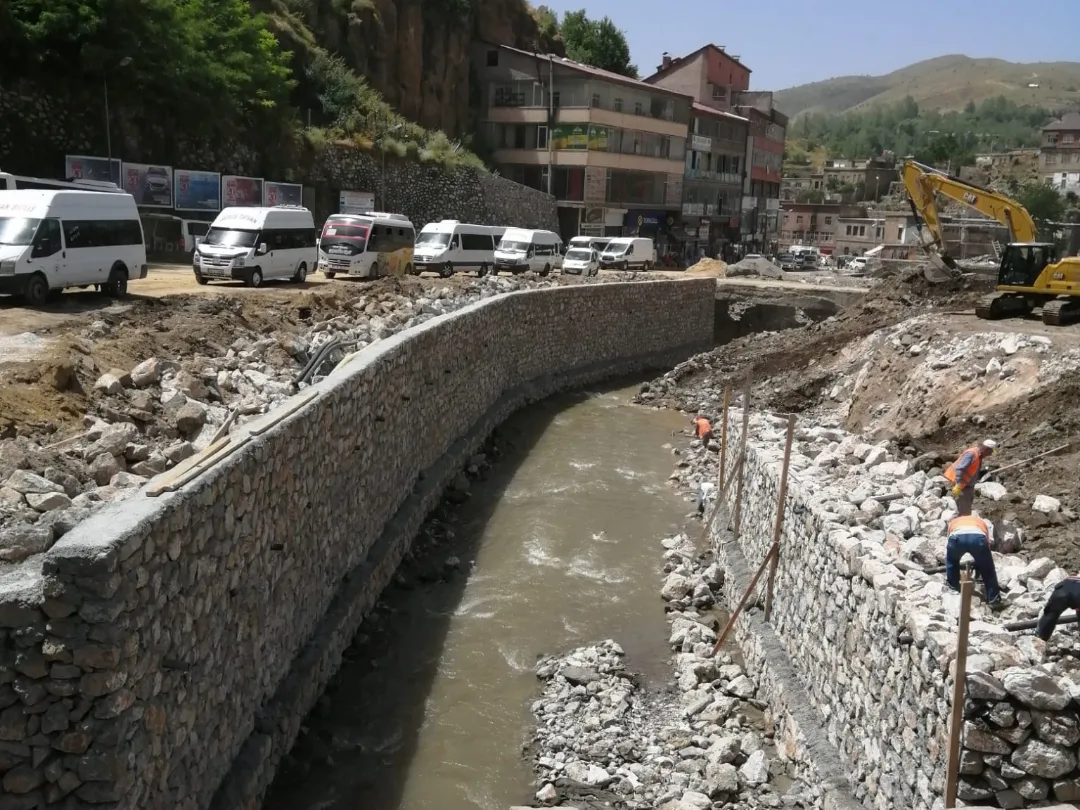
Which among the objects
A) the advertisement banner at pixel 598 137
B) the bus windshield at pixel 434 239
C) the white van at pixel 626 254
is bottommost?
the white van at pixel 626 254

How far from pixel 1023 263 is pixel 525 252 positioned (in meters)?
18.8

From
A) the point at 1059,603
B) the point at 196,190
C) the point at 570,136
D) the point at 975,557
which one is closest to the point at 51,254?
the point at 975,557

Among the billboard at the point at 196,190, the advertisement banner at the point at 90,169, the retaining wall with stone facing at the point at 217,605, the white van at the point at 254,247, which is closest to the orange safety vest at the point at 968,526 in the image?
the retaining wall with stone facing at the point at 217,605

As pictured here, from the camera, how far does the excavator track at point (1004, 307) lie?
19.9 metres

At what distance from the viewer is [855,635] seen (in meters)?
7.51

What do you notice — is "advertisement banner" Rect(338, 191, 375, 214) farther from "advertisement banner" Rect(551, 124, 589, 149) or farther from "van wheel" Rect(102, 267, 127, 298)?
"van wheel" Rect(102, 267, 127, 298)

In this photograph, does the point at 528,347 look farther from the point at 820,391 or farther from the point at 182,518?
the point at 182,518

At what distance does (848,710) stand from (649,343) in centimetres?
2618

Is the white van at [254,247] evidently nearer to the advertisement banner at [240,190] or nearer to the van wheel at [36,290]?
the van wheel at [36,290]

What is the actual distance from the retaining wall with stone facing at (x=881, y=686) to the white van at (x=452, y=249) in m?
21.2

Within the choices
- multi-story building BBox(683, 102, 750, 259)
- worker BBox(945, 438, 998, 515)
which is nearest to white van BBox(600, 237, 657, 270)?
multi-story building BBox(683, 102, 750, 259)

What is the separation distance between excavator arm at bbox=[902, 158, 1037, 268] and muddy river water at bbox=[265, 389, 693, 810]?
38.3 ft

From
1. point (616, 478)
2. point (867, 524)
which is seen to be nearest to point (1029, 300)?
point (616, 478)

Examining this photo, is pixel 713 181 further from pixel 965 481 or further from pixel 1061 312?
pixel 965 481
